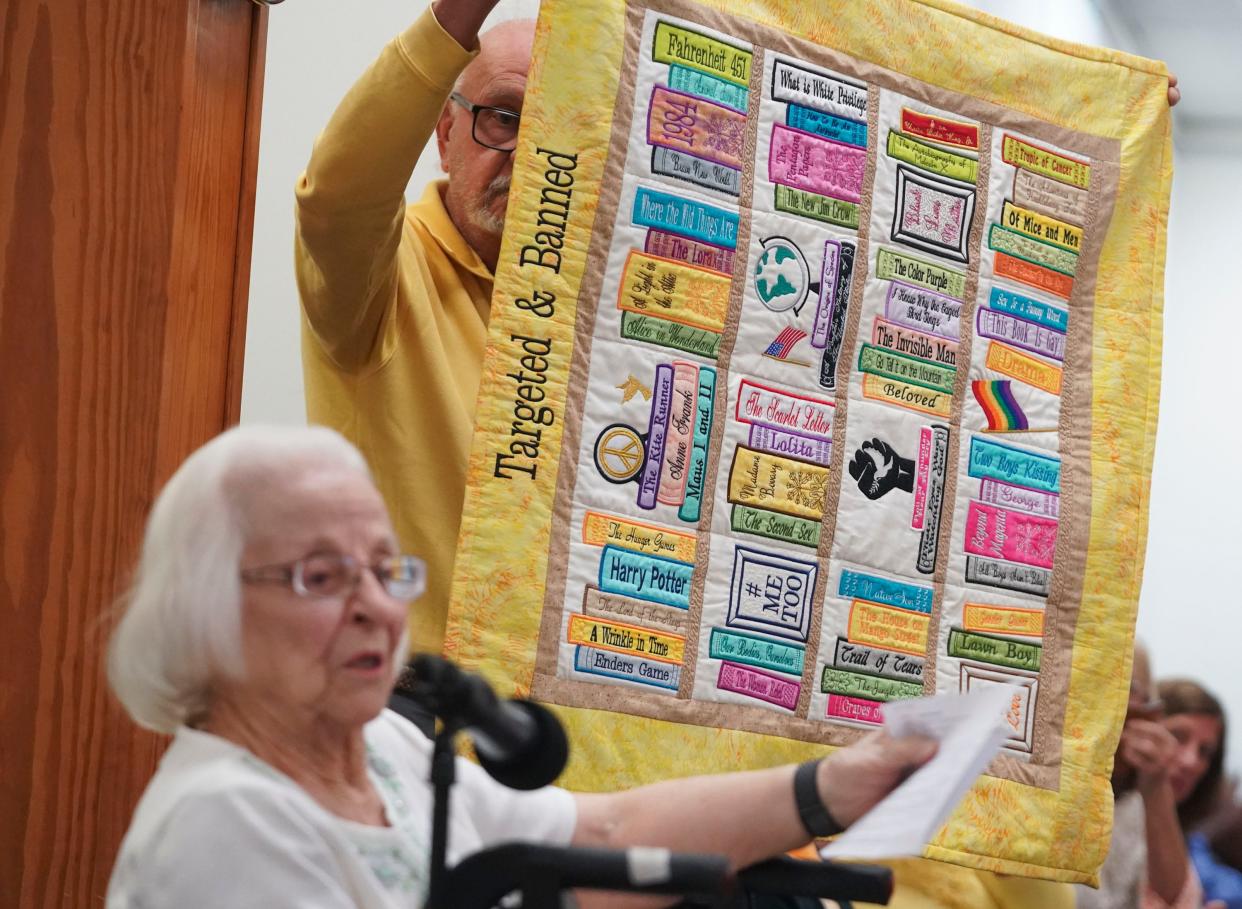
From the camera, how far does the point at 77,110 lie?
196 centimetres

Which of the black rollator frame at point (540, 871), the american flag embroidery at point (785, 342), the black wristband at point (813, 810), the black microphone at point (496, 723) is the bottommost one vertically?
the black wristband at point (813, 810)

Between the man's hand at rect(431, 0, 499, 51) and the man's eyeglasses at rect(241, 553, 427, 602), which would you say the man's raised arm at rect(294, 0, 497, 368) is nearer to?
the man's hand at rect(431, 0, 499, 51)

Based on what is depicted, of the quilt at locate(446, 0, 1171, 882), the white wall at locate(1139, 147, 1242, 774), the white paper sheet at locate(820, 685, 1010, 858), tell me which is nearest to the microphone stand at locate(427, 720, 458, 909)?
the white paper sheet at locate(820, 685, 1010, 858)

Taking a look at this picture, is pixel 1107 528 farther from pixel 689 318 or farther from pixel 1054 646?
pixel 689 318

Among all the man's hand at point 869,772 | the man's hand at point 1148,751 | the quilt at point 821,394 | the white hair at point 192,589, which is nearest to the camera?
the white hair at point 192,589

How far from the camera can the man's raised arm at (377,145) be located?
A: 1.94 meters

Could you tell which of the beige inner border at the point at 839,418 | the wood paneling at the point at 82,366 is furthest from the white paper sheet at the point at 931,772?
the wood paneling at the point at 82,366

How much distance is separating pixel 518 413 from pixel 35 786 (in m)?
0.77

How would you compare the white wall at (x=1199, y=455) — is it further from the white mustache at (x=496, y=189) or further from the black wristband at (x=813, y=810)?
the black wristband at (x=813, y=810)

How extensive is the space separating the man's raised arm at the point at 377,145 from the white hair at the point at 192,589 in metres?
0.71

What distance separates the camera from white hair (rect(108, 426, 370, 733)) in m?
1.26

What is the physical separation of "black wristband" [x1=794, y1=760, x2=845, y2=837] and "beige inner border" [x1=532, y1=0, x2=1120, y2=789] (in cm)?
67

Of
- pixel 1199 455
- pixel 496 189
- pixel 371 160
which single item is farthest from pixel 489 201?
pixel 1199 455

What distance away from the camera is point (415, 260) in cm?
224
